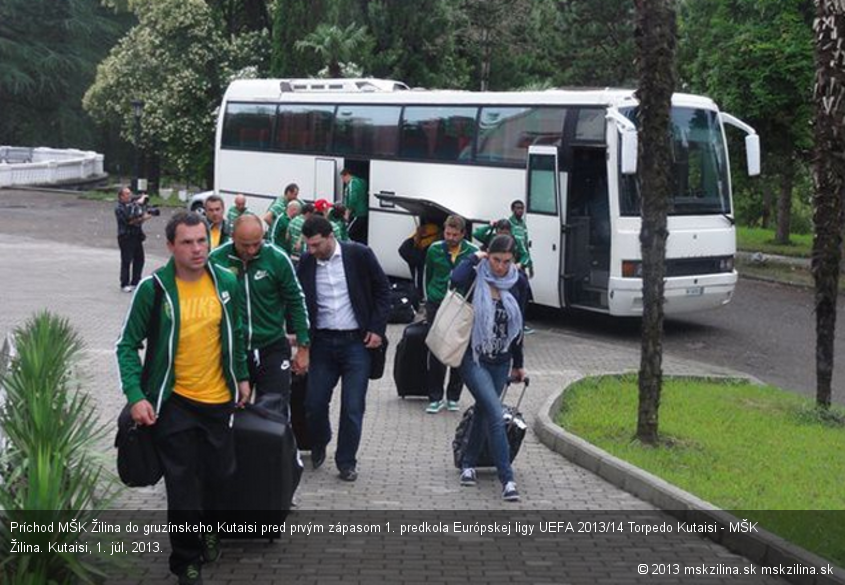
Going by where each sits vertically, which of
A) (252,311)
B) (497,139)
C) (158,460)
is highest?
(497,139)

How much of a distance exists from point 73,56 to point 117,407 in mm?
57011

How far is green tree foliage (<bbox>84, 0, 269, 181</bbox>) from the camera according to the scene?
1794 inches

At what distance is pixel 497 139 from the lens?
66.9 feet

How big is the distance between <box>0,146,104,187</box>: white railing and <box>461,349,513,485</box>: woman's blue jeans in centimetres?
4784

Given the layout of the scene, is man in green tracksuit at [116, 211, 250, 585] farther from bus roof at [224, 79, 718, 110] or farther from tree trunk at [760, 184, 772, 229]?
tree trunk at [760, 184, 772, 229]

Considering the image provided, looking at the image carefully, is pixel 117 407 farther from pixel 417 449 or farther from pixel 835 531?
pixel 835 531

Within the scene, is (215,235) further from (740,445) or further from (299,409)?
(740,445)

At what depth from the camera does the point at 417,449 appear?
10.9 m

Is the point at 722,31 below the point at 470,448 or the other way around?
the other way around

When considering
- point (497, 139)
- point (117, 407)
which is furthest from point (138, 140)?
point (117, 407)

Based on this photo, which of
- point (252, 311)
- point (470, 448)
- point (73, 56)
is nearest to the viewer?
point (252, 311)

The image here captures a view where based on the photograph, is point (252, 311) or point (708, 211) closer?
point (252, 311)

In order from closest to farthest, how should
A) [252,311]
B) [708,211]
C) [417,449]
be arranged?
[252,311] → [417,449] → [708,211]

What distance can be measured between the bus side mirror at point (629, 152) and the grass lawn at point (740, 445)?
306cm
